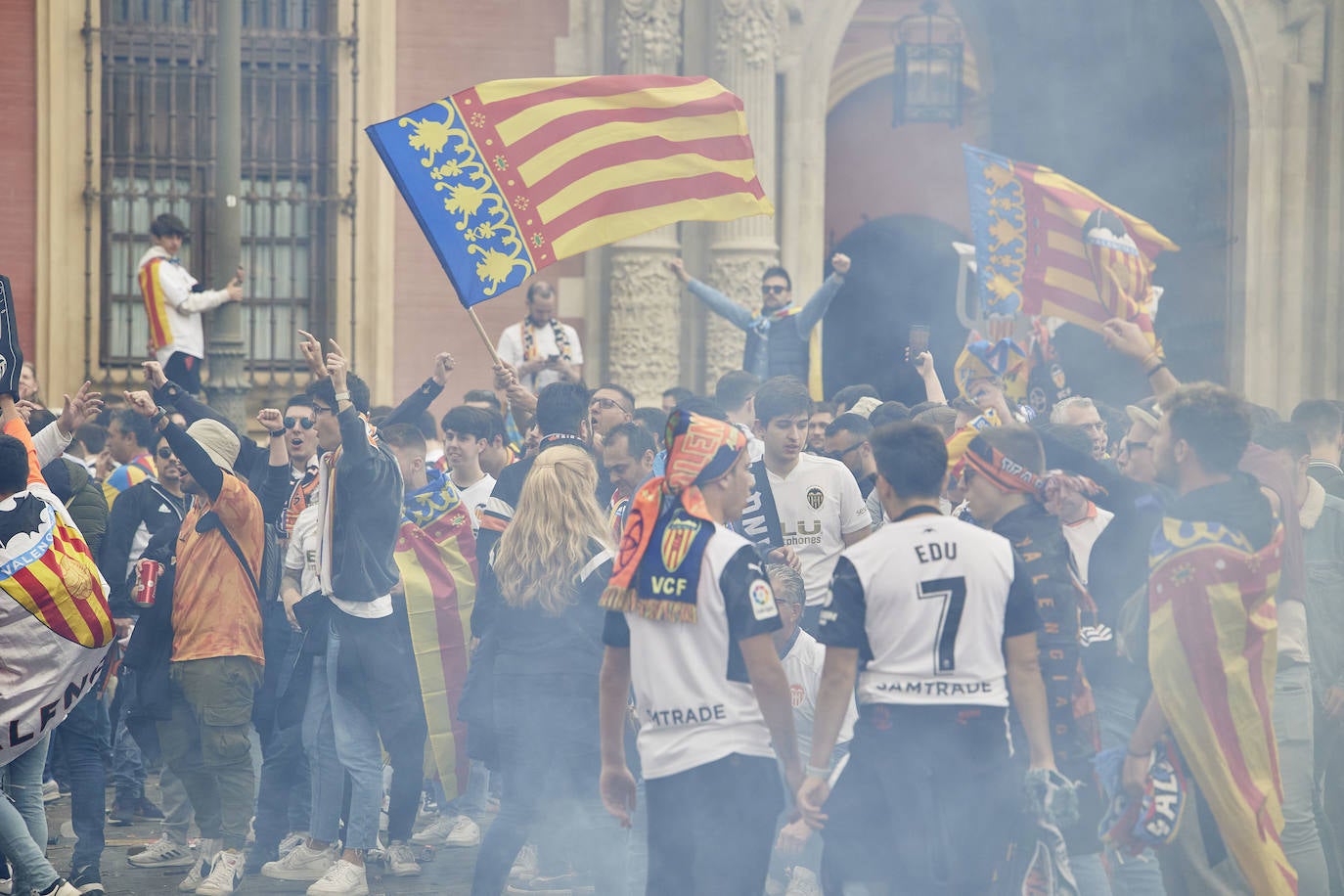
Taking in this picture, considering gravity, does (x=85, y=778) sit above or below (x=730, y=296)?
below

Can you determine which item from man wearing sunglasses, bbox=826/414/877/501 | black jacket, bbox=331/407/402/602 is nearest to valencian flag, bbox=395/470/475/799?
black jacket, bbox=331/407/402/602

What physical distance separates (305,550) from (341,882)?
1.26 meters

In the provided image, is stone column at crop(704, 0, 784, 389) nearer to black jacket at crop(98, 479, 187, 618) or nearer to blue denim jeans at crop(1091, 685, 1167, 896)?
black jacket at crop(98, 479, 187, 618)

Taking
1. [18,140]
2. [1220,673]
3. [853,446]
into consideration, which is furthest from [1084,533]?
[18,140]

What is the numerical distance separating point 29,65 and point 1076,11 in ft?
24.1

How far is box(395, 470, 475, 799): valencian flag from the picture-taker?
22.6 ft

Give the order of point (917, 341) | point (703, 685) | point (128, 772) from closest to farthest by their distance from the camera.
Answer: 1. point (703, 685)
2. point (128, 772)
3. point (917, 341)

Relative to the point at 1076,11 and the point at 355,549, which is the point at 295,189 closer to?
the point at 1076,11

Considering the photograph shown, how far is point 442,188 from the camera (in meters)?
6.96

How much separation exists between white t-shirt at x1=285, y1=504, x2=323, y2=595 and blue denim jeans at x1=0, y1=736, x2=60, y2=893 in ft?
3.91

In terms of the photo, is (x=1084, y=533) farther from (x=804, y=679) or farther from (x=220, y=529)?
(x=220, y=529)

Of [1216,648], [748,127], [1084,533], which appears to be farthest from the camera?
[748,127]

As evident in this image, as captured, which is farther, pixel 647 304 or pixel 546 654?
pixel 647 304

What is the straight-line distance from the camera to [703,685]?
15.0 ft
